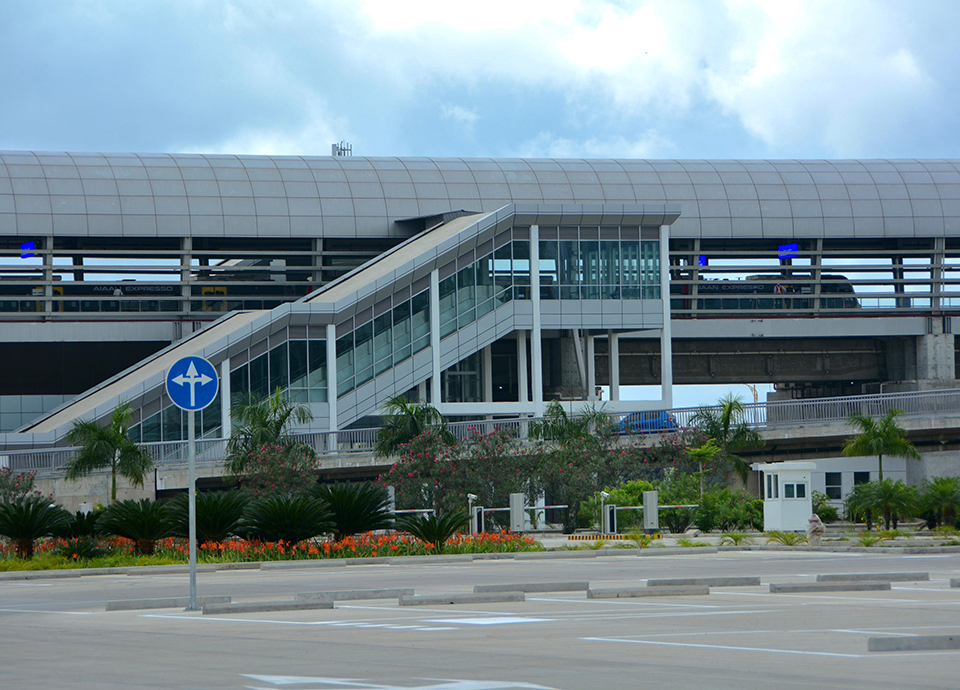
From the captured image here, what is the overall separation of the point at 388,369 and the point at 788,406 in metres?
16.7

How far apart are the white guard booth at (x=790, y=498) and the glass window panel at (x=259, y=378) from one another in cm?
2404

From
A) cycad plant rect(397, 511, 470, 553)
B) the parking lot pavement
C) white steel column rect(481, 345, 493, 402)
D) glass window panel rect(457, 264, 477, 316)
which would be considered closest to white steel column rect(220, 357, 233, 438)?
glass window panel rect(457, 264, 477, 316)

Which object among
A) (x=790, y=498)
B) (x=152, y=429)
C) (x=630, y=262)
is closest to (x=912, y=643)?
(x=790, y=498)

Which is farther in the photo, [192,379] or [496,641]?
[192,379]

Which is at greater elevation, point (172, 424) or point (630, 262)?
point (630, 262)

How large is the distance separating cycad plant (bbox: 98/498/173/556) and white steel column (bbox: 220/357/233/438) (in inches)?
971

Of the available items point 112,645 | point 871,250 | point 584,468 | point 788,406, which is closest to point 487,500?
point 584,468

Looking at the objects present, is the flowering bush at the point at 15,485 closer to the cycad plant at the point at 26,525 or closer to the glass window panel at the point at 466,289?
the cycad plant at the point at 26,525

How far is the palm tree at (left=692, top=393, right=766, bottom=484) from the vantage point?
135ft

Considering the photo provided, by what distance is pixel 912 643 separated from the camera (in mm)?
8742

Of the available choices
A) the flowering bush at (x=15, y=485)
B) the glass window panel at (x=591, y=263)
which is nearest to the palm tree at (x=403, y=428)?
the flowering bush at (x=15, y=485)

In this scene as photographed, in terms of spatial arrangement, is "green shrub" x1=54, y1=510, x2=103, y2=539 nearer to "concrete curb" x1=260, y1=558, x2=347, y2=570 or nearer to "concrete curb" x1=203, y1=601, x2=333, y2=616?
"concrete curb" x1=260, y1=558, x2=347, y2=570

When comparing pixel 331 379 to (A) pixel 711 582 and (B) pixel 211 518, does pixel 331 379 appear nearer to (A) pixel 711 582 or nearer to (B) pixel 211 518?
(B) pixel 211 518

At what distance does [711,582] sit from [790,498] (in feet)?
59.7
